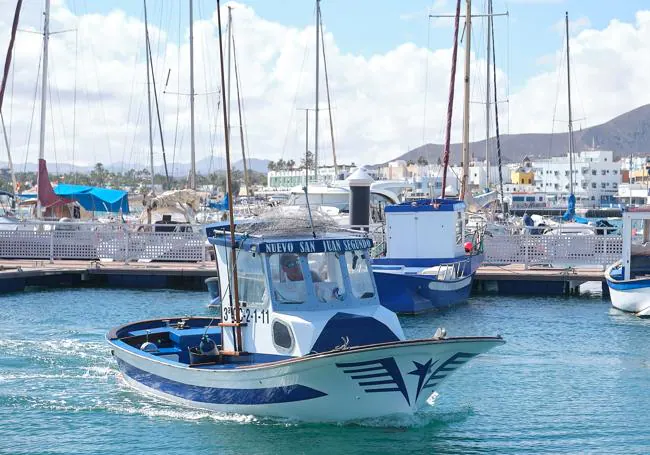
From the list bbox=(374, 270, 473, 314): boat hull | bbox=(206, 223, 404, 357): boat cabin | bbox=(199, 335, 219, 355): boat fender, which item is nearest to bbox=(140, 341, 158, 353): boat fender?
bbox=(206, 223, 404, 357): boat cabin

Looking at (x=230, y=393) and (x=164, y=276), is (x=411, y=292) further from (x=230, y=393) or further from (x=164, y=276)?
(x=230, y=393)

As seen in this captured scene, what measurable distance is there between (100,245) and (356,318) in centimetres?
2519

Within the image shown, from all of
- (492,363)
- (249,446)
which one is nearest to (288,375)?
(249,446)

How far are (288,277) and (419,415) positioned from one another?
315 cm

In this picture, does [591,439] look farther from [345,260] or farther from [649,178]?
[649,178]

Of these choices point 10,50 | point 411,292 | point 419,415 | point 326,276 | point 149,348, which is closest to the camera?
point 419,415

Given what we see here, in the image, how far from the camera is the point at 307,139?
66.8 m

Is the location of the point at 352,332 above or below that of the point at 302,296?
below

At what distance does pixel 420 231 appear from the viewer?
33375mm

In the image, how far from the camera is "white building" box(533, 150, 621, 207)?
140 meters

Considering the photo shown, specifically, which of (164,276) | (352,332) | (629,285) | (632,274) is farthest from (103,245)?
(352,332)

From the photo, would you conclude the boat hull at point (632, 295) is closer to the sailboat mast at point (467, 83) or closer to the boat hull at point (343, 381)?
the sailboat mast at point (467, 83)

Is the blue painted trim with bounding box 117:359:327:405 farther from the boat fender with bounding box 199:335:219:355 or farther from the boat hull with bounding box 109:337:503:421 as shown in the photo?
the boat fender with bounding box 199:335:219:355

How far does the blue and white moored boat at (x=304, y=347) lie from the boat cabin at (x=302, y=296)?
0.02 metres
